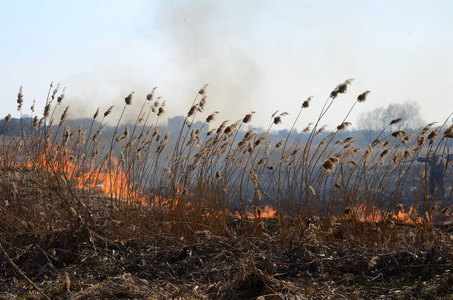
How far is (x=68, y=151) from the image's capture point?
16.1 ft

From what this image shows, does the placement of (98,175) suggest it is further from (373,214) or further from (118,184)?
(373,214)

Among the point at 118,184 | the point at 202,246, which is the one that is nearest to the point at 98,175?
the point at 118,184

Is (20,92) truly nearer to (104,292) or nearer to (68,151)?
A: (68,151)

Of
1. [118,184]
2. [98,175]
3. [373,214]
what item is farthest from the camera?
[118,184]

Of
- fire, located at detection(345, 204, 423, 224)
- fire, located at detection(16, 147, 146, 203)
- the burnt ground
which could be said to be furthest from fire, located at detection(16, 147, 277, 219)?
fire, located at detection(345, 204, 423, 224)

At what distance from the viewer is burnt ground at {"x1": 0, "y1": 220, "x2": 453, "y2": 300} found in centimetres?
235

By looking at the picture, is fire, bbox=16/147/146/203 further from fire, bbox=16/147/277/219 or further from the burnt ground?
the burnt ground

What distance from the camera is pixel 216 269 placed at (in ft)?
9.09

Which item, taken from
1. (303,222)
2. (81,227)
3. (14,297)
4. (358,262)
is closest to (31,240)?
(81,227)

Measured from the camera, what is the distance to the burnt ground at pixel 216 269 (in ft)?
7.72

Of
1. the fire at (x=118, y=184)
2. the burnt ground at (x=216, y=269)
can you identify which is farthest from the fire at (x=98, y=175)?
the burnt ground at (x=216, y=269)

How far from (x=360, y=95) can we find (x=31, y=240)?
3250 millimetres

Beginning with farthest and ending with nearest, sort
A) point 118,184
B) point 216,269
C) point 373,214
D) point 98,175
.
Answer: point 118,184, point 98,175, point 373,214, point 216,269

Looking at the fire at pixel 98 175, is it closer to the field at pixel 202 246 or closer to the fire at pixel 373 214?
the field at pixel 202 246
